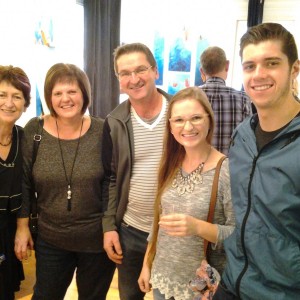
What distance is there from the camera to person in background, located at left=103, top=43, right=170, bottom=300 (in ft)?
5.77

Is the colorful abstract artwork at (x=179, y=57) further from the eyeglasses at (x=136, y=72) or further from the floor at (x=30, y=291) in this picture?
the eyeglasses at (x=136, y=72)

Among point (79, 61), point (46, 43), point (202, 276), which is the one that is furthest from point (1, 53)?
point (202, 276)

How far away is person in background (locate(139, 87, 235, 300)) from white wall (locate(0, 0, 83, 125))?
7.68 ft

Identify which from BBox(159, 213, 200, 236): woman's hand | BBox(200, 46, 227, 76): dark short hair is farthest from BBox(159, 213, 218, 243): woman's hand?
BBox(200, 46, 227, 76): dark short hair

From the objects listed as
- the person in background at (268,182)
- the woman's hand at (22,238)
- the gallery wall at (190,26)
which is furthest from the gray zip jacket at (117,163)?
the gallery wall at (190,26)

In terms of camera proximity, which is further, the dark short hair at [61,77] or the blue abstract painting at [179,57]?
the blue abstract painting at [179,57]

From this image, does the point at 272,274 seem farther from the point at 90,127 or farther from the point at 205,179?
the point at 90,127

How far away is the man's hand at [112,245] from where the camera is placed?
1.84 m

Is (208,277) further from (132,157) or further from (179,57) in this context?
(179,57)

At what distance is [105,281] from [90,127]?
900 mm

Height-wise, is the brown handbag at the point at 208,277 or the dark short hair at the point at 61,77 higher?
the dark short hair at the point at 61,77

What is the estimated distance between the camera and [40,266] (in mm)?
1904

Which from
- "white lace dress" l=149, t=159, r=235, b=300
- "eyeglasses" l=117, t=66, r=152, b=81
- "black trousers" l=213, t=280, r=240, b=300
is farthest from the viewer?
"eyeglasses" l=117, t=66, r=152, b=81

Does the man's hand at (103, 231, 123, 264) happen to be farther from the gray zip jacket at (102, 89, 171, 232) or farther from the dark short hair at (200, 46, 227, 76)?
the dark short hair at (200, 46, 227, 76)
